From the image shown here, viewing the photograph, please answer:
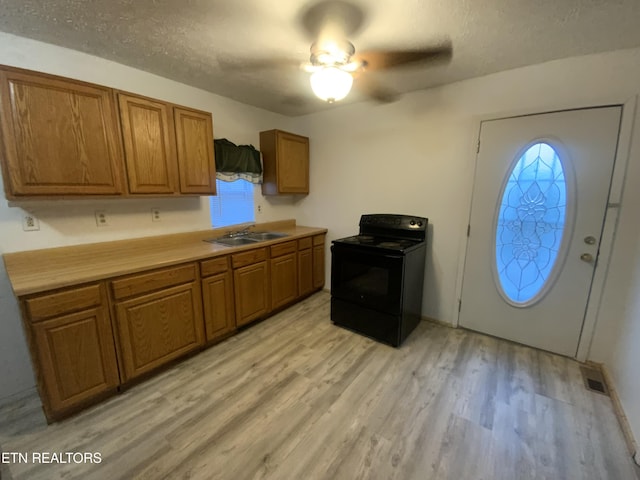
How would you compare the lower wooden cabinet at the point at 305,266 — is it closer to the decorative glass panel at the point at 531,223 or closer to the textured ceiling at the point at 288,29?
the textured ceiling at the point at 288,29

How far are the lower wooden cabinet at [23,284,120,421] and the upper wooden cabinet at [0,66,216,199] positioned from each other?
705mm

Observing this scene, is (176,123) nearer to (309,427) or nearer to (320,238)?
(320,238)

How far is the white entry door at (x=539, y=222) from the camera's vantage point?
6.86ft

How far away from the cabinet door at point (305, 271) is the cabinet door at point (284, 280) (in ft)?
0.22

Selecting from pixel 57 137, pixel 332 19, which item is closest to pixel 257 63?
pixel 332 19

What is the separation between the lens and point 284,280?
3100 mm

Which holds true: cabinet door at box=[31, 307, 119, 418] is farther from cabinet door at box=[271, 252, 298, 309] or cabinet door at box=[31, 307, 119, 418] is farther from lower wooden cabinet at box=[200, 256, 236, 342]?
cabinet door at box=[271, 252, 298, 309]

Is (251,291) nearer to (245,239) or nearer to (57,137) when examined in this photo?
(245,239)

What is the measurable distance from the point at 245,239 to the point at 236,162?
0.86 meters

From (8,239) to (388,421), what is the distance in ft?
9.00

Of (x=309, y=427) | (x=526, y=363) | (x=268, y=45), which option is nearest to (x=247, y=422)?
(x=309, y=427)

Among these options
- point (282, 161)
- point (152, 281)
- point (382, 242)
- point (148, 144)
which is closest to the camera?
point (152, 281)

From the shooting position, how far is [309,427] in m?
1.64

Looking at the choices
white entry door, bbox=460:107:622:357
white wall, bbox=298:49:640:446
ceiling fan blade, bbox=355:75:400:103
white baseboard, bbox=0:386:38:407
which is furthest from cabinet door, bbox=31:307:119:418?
white entry door, bbox=460:107:622:357
